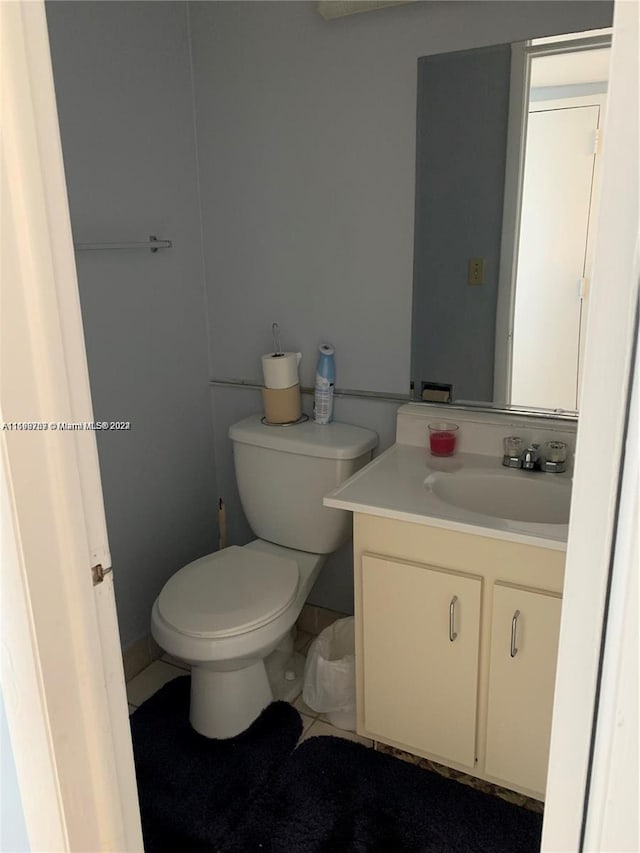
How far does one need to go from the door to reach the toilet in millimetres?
515

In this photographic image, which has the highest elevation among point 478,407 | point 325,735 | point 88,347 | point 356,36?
point 356,36

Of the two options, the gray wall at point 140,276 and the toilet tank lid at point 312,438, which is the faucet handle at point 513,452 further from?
the gray wall at point 140,276

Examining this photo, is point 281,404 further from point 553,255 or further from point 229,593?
point 553,255

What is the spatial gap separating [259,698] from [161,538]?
60cm

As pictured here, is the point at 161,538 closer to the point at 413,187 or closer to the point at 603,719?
the point at 413,187

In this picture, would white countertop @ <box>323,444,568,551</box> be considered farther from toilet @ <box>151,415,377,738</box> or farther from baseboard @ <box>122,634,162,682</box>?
baseboard @ <box>122,634,162,682</box>

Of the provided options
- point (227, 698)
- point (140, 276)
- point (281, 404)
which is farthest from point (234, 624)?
point (140, 276)

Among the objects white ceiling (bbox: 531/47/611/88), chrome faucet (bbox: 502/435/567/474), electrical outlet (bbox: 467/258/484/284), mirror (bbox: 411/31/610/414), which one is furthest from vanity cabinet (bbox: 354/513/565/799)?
white ceiling (bbox: 531/47/611/88)

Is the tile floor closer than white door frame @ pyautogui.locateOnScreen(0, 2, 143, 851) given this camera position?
No

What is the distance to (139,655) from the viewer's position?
7.24 ft

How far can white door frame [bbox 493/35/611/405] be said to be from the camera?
5.33 feet

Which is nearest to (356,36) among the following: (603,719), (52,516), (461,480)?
(461,480)

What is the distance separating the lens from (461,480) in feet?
5.81

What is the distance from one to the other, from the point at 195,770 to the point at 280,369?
1.14m
